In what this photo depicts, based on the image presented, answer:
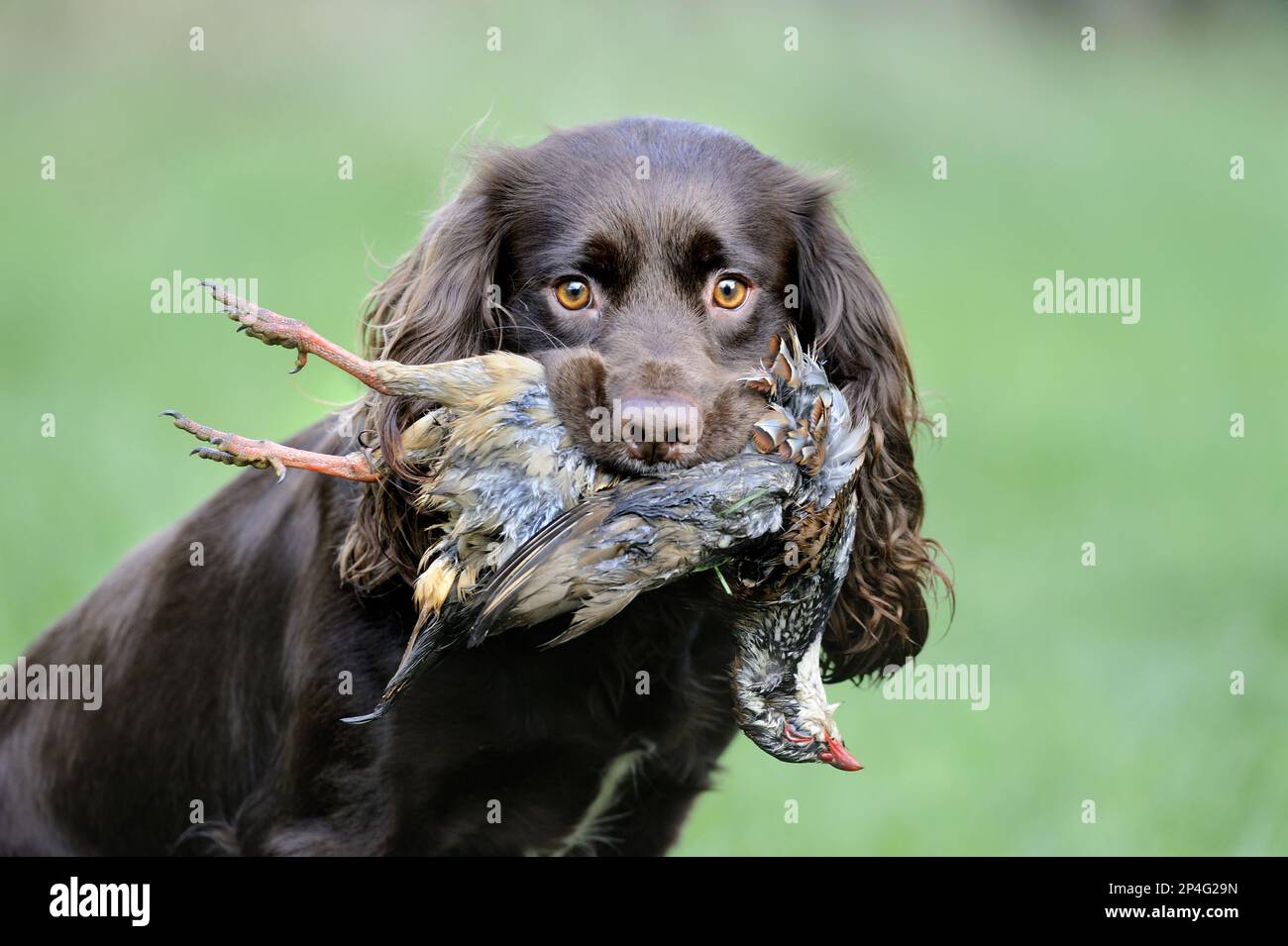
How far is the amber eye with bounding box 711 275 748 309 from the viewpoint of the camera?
344cm

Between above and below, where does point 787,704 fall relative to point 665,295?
below

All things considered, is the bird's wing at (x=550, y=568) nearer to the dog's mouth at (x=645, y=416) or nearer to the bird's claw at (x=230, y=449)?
the dog's mouth at (x=645, y=416)

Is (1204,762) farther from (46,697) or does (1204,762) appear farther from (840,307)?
(46,697)

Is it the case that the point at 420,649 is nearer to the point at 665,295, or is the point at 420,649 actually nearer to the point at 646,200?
the point at 665,295

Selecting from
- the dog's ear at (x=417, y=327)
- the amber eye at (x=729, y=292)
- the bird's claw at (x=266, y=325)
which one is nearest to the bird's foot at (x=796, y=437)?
the amber eye at (x=729, y=292)

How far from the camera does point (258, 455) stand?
2904 mm

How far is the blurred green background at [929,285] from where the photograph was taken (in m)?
5.67

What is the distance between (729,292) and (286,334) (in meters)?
1.02

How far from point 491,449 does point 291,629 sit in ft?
3.22

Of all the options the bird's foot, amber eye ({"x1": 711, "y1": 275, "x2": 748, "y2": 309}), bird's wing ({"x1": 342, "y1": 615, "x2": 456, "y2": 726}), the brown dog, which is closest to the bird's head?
the brown dog

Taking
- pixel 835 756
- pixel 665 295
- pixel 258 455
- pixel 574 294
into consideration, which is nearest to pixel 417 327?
pixel 574 294

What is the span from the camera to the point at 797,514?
305cm

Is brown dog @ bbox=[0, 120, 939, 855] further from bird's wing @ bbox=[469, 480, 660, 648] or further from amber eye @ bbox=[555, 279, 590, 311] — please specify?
bird's wing @ bbox=[469, 480, 660, 648]
